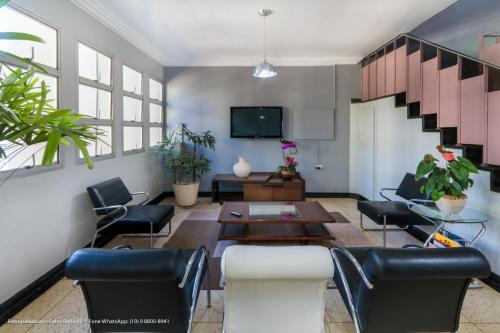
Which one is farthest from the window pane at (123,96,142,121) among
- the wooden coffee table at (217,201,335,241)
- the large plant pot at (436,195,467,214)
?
the large plant pot at (436,195,467,214)

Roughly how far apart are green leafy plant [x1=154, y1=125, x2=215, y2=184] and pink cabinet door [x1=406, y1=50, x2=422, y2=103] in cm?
355

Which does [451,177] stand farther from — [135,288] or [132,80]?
[132,80]

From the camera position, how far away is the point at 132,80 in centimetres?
482

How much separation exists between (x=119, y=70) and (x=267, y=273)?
12.7ft

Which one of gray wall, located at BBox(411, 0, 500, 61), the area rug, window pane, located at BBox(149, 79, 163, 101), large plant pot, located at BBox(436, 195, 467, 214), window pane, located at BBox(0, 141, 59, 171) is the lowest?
the area rug

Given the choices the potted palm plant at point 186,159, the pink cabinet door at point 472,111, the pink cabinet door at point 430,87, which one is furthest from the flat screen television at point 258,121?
the pink cabinet door at point 472,111

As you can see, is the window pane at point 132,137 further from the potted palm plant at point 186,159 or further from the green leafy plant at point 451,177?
the green leafy plant at point 451,177

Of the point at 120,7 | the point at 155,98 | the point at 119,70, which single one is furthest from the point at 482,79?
the point at 155,98

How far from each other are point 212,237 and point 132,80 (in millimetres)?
2860

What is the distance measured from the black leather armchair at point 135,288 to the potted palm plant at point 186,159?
377 centimetres

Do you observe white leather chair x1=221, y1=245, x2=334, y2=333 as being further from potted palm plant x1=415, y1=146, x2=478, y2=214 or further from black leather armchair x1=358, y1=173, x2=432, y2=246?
black leather armchair x1=358, y1=173, x2=432, y2=246

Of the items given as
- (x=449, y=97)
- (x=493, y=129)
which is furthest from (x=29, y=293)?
(x=449, y=97)

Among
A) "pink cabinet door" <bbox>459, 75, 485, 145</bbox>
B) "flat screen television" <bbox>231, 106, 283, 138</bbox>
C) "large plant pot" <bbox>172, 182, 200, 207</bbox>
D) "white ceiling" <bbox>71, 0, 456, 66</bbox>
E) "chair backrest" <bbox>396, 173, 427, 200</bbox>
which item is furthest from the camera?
"flat screen television" <bbox>231, 106, 283, 138</bbox>

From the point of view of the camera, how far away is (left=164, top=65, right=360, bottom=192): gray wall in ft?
20.0
